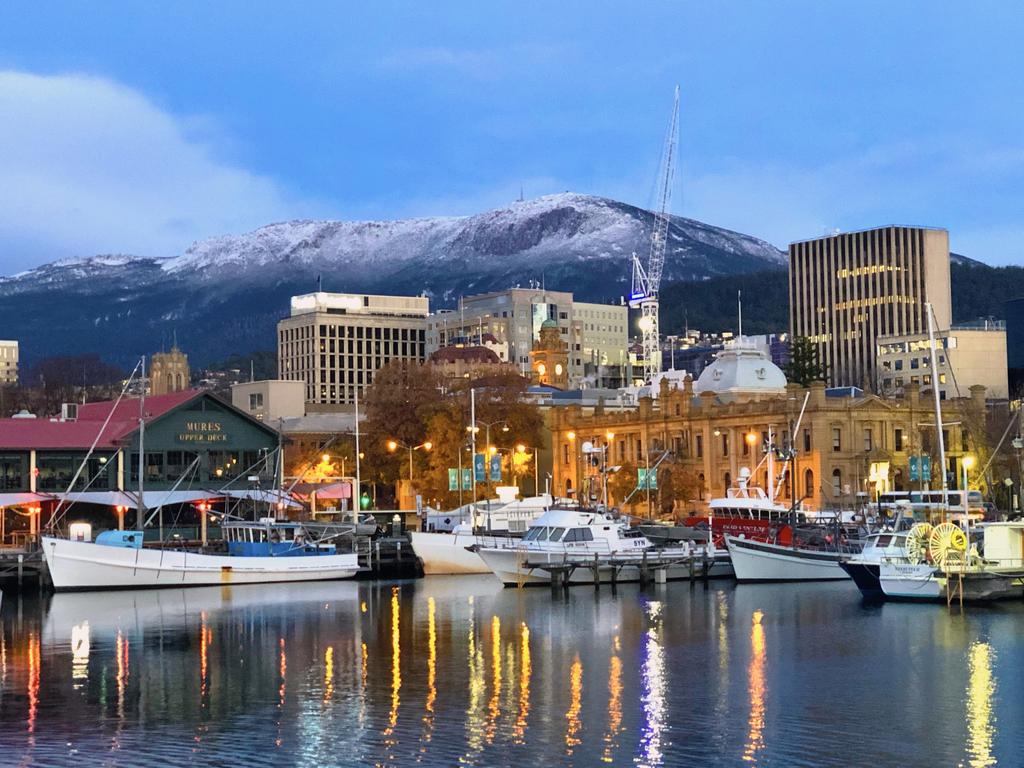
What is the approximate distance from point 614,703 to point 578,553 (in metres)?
44.5

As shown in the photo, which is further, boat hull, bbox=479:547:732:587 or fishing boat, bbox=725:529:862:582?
fishing boat, bbox=725:529:862:582

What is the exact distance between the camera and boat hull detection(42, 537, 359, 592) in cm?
9775

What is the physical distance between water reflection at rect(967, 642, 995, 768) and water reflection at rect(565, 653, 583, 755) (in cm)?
1081

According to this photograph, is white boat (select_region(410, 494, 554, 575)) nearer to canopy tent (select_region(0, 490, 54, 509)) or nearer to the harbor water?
the harbor water

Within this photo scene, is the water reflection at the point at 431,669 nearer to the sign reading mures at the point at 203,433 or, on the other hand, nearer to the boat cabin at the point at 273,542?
the boat cabin at the point at 273,542

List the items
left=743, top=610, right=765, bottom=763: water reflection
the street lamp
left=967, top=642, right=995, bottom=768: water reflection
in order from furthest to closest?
1. the street lamp
2. left=743, top=610, right=765, bottom=763: water reflection
3. left=967, top=642, right=995, bottom=768: water reflection

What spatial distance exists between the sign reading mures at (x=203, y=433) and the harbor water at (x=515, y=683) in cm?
3417

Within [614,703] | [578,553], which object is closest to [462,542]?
[578,553]

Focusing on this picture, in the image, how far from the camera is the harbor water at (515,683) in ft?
153

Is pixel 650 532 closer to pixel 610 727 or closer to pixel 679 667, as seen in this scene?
pixel 679 667

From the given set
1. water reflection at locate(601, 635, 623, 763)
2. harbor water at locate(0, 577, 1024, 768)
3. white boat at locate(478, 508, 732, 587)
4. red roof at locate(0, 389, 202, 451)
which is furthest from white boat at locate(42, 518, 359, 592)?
water reflection at locate(601, 635, 623, 763)

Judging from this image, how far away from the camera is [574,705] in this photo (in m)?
53.8

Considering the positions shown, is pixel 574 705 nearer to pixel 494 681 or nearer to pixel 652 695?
pixel 652 695

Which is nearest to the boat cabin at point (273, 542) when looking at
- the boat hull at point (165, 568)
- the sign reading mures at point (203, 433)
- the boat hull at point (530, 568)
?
the boat hull at point (165, 568)
